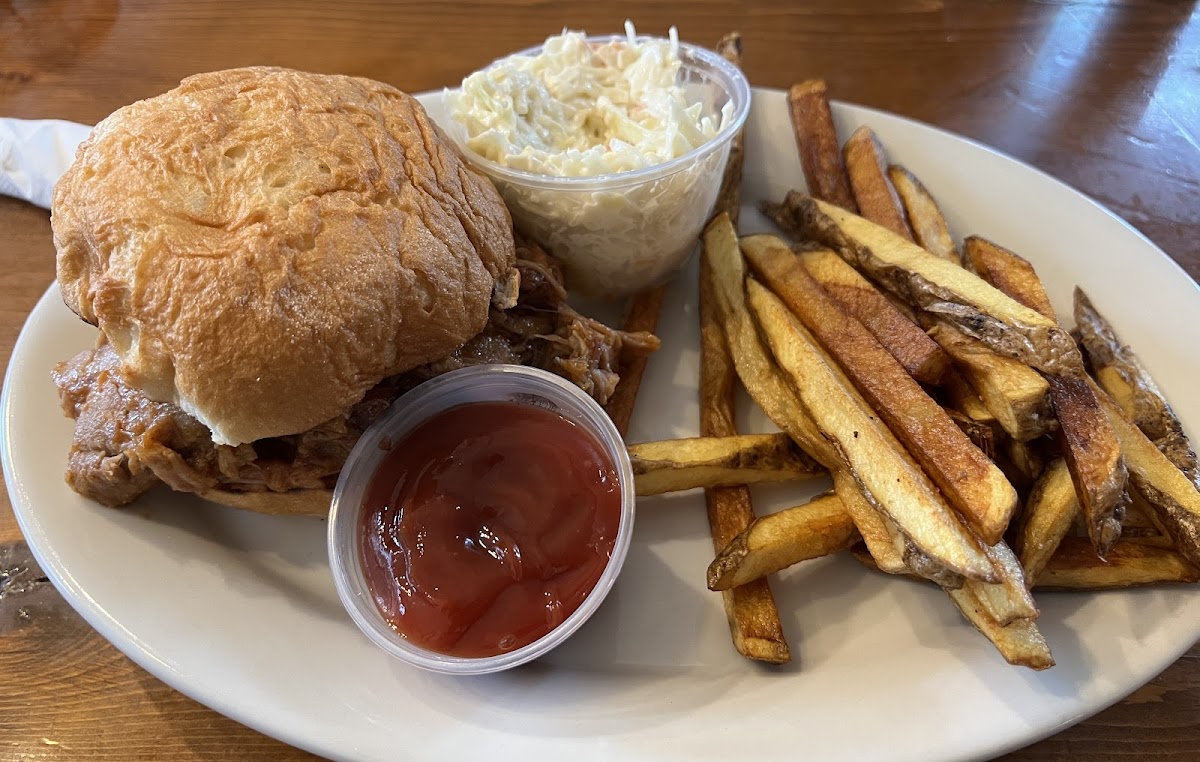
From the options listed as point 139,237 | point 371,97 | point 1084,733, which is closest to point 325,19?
point 371,97

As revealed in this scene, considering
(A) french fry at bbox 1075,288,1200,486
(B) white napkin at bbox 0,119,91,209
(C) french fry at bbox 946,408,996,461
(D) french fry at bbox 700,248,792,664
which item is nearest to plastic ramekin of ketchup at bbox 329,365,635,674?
(D) french fry at bbox 700,248,792,664

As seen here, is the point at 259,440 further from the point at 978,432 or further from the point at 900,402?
the point at 978,432

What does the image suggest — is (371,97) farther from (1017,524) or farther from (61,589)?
(1017,524)

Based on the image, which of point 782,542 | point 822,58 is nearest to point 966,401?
point 782,542

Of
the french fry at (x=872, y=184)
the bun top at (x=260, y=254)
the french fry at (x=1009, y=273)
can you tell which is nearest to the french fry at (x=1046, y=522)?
the french fry at (x=1009, y=273)

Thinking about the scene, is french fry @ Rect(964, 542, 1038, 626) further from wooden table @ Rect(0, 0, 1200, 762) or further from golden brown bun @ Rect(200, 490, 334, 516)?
wooden table @ Rect(0, 0, 1200, 762)

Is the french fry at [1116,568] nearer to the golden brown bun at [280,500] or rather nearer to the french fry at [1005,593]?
the french fry at [1005,593]
